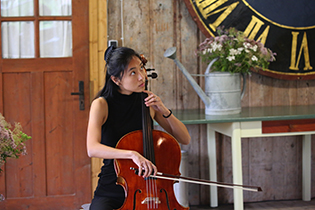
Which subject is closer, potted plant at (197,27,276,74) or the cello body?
the cello body

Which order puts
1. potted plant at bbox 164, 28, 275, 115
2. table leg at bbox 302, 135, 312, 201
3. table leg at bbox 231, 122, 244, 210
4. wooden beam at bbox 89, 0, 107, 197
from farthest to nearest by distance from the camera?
table leg at bbox 302, 135, 312, 201
wooden beam at bbox 89, 0, 107, 197
potted plant at bbox 164, 28, 275, 115
table leg at bbox 231, 122, 244, 210

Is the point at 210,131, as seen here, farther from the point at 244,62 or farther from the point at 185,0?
the point at 185,0

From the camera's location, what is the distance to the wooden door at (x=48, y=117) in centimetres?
250

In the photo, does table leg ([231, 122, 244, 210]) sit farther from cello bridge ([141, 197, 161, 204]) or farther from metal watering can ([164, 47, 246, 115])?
cello bridge ([141, 197, 161, 204])

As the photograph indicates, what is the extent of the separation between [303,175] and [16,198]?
216 centimetres

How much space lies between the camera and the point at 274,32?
8.49ft

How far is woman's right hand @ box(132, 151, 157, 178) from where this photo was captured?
4.36 feet

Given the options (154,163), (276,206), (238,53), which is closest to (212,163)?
(276,206)

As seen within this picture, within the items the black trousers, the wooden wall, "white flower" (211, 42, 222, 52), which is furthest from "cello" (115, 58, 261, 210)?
the wooden wall

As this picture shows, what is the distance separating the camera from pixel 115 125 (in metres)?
1.58

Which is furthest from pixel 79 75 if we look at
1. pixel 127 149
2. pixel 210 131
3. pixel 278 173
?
pixel 278 173

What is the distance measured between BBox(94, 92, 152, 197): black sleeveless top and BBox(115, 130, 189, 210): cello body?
0.16 m

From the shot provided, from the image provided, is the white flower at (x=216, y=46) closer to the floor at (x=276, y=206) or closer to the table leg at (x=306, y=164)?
the table leg at (x=306, y=164)

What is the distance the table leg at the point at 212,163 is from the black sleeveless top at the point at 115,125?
3.50 ft
